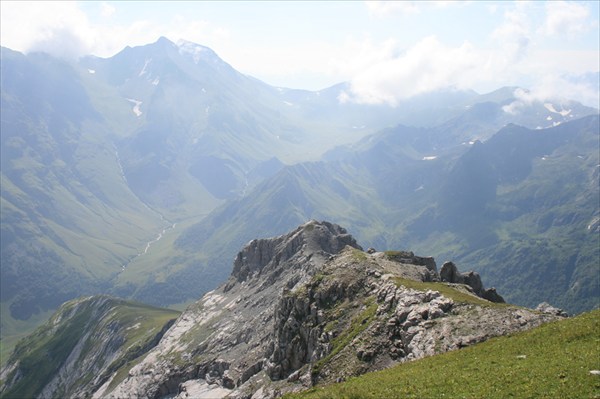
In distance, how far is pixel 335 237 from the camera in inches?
7151

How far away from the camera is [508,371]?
4947 centimetres

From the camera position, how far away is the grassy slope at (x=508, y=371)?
45.0 metres

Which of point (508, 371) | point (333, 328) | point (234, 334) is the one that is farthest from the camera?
point (234, 334)

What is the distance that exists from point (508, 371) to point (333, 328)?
136 ft

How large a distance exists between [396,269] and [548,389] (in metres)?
57.7

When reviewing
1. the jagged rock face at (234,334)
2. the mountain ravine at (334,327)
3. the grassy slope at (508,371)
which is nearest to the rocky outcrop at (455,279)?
the mountain ravine at (334,327)

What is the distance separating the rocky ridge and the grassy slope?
6689mm

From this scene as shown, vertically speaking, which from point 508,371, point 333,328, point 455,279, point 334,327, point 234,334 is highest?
point 508,371

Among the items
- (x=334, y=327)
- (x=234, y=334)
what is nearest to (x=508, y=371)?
(x=334, y=327)

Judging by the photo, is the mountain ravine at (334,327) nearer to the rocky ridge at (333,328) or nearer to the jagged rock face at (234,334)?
A: the rocky ridge at (333,328)

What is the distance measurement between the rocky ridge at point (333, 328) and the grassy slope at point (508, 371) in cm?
669

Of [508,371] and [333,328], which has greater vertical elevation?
[508,371]

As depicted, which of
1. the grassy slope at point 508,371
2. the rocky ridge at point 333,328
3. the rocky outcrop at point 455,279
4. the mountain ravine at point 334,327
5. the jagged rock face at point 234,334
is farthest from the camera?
the jagged rock face at point 234,334

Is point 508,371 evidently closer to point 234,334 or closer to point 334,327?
point 334,327
